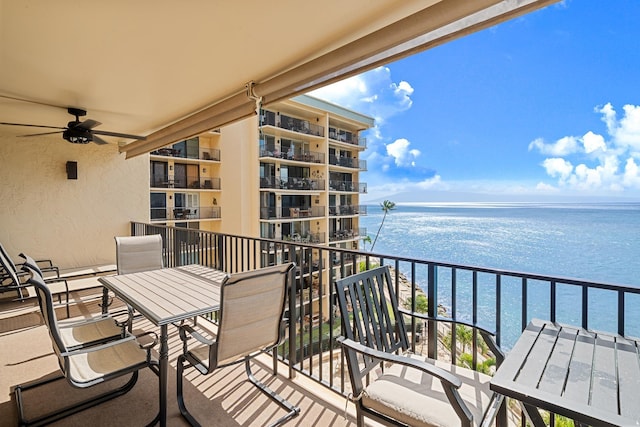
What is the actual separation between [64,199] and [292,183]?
12356mm

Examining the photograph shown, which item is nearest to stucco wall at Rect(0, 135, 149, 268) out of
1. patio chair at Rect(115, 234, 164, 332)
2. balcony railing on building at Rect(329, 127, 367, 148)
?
patio chair at Rect(115, 234, 164, 332)

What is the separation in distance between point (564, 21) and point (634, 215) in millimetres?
17039

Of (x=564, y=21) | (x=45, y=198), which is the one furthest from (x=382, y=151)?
(x=45, y=198)

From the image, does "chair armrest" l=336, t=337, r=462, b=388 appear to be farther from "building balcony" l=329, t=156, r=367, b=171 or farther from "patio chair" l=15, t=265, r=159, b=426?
"building balcony" l=329, t=156, r=367, b=171

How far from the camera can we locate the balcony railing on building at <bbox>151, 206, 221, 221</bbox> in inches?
584

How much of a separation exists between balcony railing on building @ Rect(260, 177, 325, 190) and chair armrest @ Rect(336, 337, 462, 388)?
1500cm

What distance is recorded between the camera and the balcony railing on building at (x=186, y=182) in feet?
48.7

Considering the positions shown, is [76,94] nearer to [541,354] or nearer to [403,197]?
[541,354]

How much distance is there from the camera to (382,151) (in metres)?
44.3

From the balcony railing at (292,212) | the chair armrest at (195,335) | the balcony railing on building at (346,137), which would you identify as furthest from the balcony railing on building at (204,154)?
the chair armrest at (195,335)

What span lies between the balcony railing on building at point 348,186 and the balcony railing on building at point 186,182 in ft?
22.4

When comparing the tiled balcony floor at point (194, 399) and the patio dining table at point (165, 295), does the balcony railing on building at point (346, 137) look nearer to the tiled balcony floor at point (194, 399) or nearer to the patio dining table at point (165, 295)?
the patio dining table at point (165, 295)

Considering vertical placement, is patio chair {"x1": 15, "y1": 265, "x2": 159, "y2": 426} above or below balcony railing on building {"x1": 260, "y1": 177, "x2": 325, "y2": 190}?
below

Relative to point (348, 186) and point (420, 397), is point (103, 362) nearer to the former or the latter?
point (420, 397)
